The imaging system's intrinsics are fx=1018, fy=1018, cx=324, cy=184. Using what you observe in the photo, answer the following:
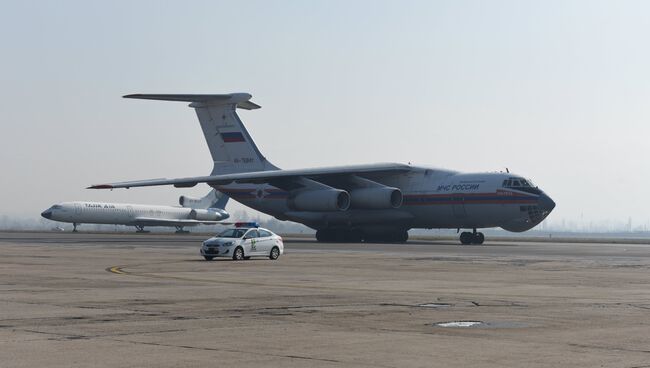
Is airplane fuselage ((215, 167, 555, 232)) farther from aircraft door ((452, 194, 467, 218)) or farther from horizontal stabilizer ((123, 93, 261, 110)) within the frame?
horizontal stabilizer ((123, 93, 261, 110))

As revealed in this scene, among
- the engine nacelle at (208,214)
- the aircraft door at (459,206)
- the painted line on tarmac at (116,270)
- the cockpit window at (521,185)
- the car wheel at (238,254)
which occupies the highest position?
the cockpit window at (521,185)

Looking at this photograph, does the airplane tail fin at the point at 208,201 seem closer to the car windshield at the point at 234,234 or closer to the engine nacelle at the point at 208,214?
the engine nacelle at the point at 208,214

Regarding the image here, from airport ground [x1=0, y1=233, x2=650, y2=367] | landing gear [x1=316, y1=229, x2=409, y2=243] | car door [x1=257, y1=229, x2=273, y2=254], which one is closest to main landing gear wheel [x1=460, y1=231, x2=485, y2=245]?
landing gear [x1=316, y1=229, x2=409, y2=243]

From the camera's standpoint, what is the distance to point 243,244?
125 ft

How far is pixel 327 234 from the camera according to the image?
68.8 m

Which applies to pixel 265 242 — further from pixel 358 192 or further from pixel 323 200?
pixel 358 192

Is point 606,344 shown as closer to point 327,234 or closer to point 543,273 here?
point 543,273

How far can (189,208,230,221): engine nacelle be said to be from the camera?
11919 centimetres

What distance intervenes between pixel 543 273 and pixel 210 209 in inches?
3727

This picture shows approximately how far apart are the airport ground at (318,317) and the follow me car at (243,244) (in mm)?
6201

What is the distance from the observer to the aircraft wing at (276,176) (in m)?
64.7

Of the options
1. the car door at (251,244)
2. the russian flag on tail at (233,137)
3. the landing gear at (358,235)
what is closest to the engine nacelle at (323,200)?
the landing gear at (358,235)

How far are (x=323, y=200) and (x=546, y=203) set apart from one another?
13.8 meters

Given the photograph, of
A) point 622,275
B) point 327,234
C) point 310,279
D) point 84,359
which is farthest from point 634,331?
point 327,234
